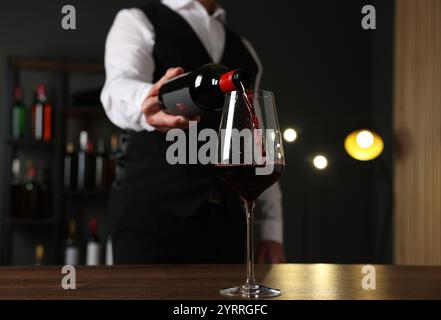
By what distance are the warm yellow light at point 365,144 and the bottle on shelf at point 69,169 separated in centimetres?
161

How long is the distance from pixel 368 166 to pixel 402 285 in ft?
10.7

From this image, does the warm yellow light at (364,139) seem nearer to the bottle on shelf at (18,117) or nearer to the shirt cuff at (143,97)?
the shirt cuff at (143,97)

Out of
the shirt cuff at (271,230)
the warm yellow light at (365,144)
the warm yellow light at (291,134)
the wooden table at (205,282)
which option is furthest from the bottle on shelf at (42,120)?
the wooden table at (205,282)

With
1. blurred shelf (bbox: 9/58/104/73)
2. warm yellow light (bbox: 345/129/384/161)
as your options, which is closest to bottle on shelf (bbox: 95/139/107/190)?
blurred shelf (bbox: 9/58/104/73)

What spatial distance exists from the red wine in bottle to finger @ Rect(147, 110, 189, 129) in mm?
409

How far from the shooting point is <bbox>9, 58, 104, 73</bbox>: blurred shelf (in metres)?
3.49

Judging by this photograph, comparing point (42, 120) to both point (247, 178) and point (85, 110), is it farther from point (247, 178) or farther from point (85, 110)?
point (247, 178)

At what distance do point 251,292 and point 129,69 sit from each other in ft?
3.31

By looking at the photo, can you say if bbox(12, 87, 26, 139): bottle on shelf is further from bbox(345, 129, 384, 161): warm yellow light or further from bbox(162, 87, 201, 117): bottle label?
bbox(162, 87, 201, 117): bottle label

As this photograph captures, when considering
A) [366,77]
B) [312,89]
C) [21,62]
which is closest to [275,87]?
[312,89]

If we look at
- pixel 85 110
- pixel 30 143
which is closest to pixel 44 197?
pixel 30 143

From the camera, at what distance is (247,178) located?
811mm

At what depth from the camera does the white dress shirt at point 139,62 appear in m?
1.48

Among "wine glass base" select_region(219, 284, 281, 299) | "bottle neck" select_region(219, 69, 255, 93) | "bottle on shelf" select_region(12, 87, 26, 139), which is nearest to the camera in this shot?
"wine glass base" select_region(219, 284, 281, 299)
